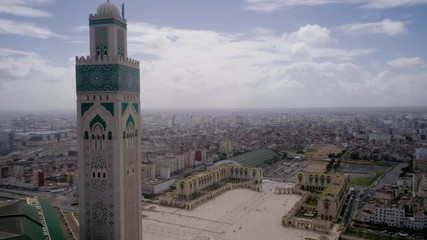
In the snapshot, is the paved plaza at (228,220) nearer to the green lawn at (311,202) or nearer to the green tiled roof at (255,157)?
the green lawn at (311,202)

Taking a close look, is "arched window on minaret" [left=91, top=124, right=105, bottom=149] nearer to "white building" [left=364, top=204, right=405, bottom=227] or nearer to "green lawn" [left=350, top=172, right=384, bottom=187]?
"white building" [left=364, top=204, right=405, bottom=227]

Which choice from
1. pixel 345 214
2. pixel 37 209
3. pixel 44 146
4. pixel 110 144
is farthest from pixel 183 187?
pixel 44 146

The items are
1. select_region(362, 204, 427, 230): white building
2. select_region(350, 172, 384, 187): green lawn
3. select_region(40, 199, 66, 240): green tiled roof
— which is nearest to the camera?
select_region(40, 199, 66, 240): green tiled roof

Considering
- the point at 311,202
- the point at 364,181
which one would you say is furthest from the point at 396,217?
the point at 364,181

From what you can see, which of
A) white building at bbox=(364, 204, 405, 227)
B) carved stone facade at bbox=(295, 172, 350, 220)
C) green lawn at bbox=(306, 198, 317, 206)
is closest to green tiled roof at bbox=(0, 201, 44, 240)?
carved stone facade at bbox=(295, 172, 350, 220)

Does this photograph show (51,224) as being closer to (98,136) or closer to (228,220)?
(98,136)

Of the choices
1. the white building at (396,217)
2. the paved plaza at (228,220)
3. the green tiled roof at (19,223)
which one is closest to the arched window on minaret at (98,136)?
the green tiled roof at (19,223)
